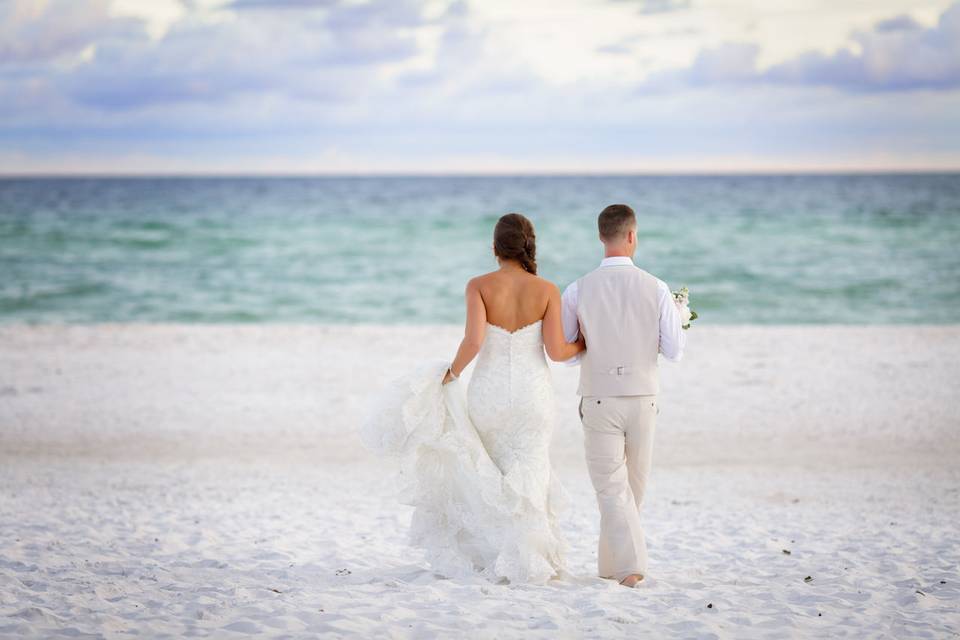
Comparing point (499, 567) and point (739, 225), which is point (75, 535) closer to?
point (499, 567)

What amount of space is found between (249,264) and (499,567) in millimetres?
22646

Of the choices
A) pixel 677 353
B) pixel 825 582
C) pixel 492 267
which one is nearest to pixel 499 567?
pixel 677 353

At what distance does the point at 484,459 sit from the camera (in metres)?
4.57

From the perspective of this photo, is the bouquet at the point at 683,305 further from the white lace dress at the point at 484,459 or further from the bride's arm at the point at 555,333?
the white lace dress at the point at 484,459

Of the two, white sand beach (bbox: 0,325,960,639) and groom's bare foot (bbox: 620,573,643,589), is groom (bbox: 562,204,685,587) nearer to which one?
groom's bare foot (bbox: 620,573,643,589)

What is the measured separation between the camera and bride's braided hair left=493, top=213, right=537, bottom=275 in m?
4.43

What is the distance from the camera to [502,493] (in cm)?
453

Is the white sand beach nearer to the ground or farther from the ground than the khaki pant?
nearer to the ground

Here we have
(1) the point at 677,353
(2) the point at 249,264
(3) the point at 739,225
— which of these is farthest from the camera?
(3) the point at 739,225

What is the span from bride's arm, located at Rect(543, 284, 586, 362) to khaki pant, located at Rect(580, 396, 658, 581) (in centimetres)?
24

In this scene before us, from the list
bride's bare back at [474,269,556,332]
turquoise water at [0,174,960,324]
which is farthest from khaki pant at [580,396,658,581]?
turquoise water at [0,174,960,324]

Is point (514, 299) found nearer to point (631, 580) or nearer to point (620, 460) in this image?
Result: point (620, 460)

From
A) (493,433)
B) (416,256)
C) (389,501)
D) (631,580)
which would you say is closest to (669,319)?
(493,433)

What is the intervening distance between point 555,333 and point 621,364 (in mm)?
340
